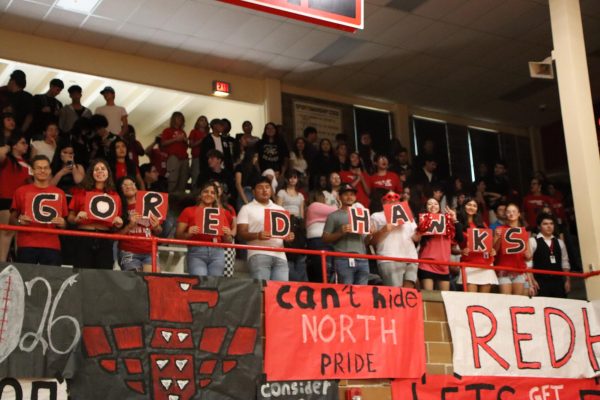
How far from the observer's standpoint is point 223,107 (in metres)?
15.5

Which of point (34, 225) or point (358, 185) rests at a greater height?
point (358, 185)

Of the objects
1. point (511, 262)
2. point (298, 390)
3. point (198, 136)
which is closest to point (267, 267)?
point (298, 390)

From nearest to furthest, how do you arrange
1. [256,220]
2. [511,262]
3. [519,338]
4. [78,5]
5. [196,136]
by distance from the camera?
[256,220]
[519,338]
[511,262]
[78,5]
[196,136]

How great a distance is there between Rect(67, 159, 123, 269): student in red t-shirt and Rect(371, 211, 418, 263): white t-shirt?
2.90 m

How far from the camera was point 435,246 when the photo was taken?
9.32 meters

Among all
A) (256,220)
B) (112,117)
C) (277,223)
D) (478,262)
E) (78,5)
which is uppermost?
(78,5)

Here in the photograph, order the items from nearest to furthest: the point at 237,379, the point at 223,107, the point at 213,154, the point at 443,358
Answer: the point at 237,379, the point at 443,358, the point at 213,154, the point at 223,107

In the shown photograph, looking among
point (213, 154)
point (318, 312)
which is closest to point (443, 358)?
point (318, 312)

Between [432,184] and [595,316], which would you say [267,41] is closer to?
[432,184]

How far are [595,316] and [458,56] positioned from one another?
5865 mm

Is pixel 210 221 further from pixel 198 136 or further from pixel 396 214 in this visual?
pixel 198 136

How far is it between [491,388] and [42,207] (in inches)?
193

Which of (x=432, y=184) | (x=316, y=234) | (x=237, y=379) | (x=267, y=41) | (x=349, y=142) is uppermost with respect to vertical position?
(x=267, y=41)

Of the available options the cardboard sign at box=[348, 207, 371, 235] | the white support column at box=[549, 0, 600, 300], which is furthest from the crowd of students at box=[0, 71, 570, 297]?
the white support column at box=[549, 0, 600, 300]
